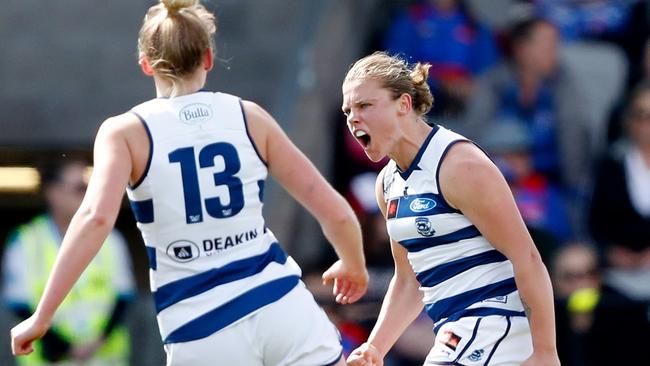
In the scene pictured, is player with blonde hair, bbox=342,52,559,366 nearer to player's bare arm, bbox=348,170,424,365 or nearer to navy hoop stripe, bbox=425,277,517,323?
navy hoop stripe, bbox=425,277,517,323

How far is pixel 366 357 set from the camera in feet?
14.9

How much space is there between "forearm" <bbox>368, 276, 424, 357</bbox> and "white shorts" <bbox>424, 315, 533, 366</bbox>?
0.36 meters

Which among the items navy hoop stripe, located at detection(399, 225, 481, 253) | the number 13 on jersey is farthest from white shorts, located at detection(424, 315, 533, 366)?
the number 13 on jersey

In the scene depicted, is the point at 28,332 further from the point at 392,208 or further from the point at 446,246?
the point at 446,246

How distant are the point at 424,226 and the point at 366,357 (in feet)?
1.83

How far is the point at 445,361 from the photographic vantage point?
4.31m

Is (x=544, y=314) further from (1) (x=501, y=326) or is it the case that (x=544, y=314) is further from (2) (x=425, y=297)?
(2) (x=425, y=297)

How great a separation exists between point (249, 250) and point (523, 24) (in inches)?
216

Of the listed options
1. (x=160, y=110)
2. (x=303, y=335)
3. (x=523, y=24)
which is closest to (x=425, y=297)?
(x=303, y=335)

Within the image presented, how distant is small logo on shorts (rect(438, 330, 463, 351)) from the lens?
430 centimetres

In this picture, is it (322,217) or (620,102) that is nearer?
(322,217)

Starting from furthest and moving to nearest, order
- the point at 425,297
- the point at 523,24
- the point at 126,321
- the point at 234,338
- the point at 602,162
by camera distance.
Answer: the point at 523,24 < the point at 602,162 < the point at 126,321 < the point at 425,297 < the point at 234,338

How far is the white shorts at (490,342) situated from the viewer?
14.0 ft

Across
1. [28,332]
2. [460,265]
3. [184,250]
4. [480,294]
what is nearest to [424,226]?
[460,265]
